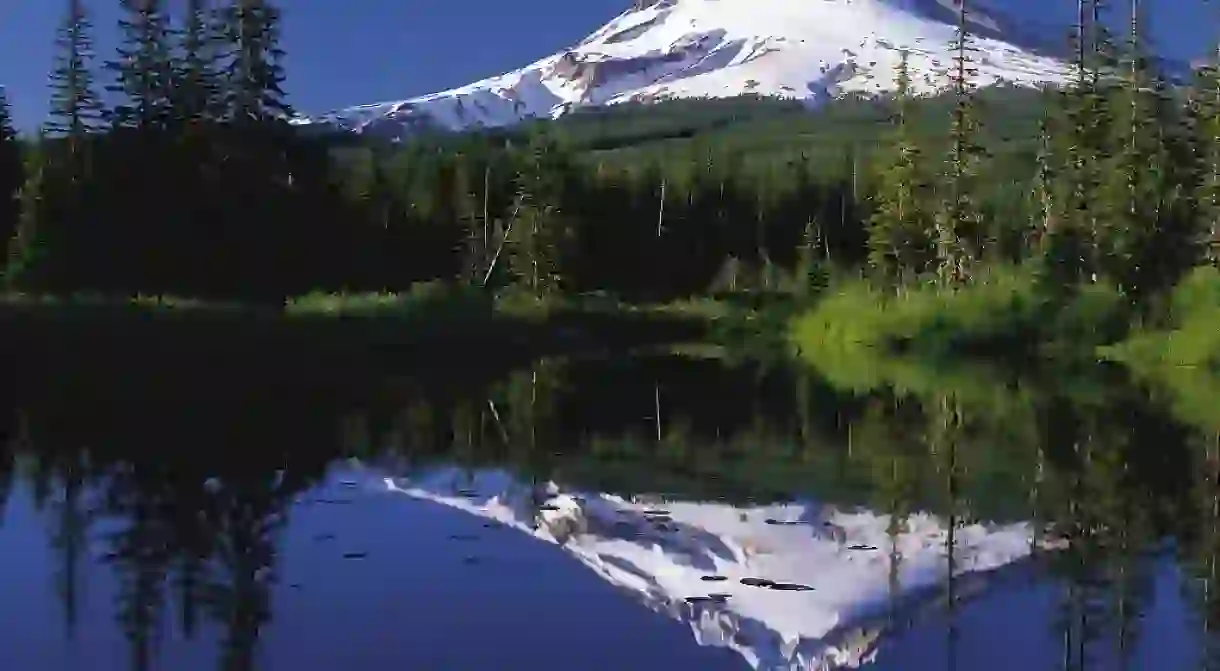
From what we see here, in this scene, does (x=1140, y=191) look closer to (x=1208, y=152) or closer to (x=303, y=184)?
(x=1208, y=152)

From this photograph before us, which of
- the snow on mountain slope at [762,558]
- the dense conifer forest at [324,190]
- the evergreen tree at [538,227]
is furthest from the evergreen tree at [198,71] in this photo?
the snow on mountain slope at [762,558]

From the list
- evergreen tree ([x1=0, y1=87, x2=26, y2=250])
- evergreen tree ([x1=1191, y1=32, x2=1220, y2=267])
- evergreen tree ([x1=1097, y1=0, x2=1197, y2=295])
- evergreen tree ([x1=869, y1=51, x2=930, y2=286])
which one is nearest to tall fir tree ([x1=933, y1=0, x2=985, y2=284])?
evergreen tree ([x1=1097, y1=0, x2=1197, y2=295])

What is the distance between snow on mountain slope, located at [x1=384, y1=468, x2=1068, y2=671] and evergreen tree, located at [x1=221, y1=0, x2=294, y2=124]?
37.0 meters

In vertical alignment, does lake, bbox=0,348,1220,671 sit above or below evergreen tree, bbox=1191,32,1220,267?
below

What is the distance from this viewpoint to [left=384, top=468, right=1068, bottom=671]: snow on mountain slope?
364 inches

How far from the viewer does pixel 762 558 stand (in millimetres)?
11719

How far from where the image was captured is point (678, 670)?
8266 mm

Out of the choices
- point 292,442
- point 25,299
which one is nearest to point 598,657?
point 292,442

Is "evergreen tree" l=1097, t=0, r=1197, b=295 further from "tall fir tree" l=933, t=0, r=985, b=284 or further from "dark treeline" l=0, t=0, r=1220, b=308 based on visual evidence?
"tall fir tree" l=933, t=0, r=985, b=284

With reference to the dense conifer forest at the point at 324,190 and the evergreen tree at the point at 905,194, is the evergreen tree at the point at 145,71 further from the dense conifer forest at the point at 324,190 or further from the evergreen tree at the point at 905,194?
the evergreen tree at the point at 905,194

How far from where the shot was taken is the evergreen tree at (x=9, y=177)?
51.0 m

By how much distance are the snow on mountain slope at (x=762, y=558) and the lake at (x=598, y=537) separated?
40mm

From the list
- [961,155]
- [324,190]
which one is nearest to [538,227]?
[324,190]

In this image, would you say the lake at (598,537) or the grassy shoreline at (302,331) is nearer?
the lake at (598,537)
